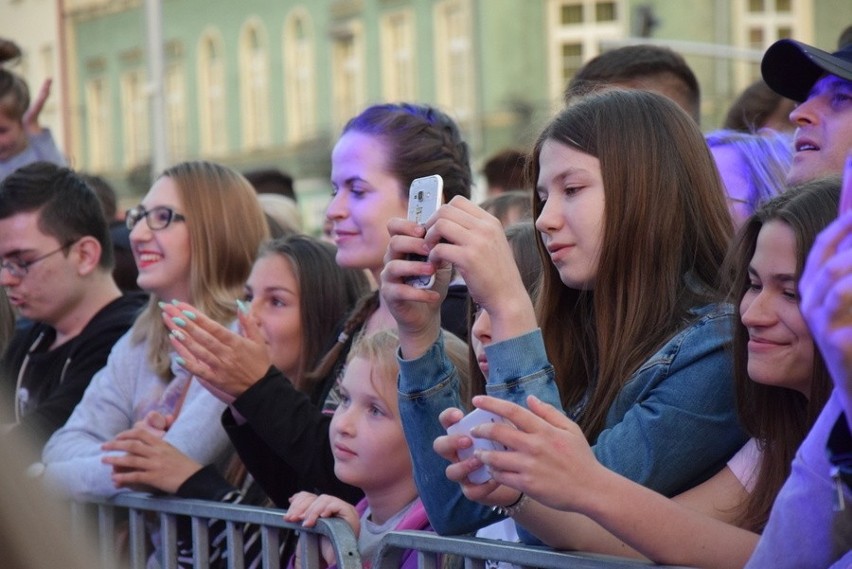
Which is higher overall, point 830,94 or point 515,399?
point 830,94

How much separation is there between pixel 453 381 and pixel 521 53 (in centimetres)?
3183

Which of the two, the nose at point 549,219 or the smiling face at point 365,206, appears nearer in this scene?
the nose at point 549,219

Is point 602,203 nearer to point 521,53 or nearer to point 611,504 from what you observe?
point 611,504

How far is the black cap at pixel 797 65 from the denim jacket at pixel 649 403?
2.54 ft

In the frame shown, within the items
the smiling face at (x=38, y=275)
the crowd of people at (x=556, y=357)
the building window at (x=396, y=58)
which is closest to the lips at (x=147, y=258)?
the crowd of people at (x=556, y=357)

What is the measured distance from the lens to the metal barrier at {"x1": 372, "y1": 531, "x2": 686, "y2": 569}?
291cm

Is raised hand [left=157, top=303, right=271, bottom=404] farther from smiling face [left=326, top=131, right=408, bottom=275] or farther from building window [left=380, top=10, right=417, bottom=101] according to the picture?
building window [left=380, top=10, right=417, bottom=101]

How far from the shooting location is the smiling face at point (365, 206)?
14.8 ft

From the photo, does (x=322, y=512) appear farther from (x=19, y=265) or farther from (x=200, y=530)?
(x=19, y=265)

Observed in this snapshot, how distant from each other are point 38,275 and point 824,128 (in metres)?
3.25

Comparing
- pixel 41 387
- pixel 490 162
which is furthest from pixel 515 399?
pixel 490 162

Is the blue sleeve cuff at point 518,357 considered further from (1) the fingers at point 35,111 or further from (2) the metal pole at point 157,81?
(2) the metal pole at point 157,81

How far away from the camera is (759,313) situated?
296cm

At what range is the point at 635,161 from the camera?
3.32 metres
